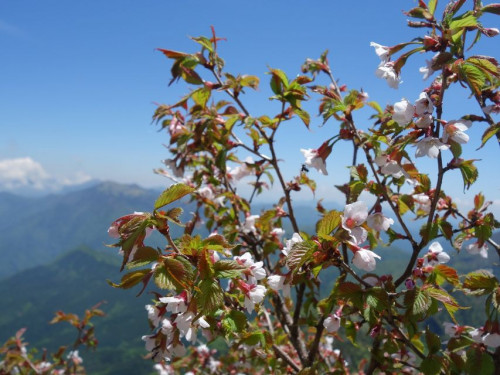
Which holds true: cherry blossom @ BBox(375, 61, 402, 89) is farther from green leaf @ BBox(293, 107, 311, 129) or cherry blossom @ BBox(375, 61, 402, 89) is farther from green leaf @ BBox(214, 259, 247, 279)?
green leaf @ BBox(214, 259, 247, 279)

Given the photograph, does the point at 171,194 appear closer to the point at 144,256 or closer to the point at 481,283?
the point at 144,256

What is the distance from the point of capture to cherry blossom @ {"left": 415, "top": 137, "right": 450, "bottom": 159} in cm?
161

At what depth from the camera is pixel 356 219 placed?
5.07 ft

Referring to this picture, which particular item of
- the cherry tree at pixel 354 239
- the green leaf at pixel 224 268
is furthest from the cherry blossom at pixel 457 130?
the green leaf at pixel 224 268

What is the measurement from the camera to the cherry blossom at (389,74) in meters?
1.73

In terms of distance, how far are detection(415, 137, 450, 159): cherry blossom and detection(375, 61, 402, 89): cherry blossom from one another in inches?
13.5

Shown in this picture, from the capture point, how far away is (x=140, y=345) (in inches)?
5699

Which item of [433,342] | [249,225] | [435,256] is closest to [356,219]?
[433,342]

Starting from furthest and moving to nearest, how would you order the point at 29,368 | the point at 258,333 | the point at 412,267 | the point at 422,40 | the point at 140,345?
the point at 140,345, the point at 29,368, the point at 412,267, the point at 258,333, the point at 422,40

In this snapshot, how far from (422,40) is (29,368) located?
7993mm

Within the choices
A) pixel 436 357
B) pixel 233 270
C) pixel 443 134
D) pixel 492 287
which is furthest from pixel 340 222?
pixel 436 357

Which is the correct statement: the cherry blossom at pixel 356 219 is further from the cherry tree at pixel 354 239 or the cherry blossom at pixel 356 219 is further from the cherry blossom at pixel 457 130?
the cherry blossom at pixel 457 130

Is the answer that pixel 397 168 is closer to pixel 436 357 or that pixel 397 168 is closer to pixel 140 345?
pixel 436 357

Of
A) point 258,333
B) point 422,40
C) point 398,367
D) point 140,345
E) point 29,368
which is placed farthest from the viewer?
point 140,345
